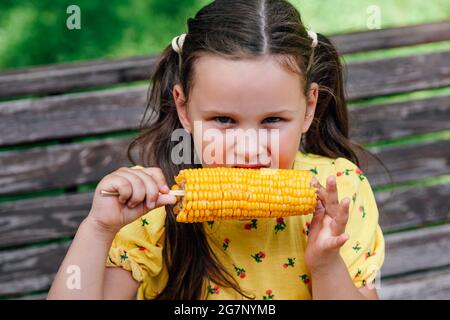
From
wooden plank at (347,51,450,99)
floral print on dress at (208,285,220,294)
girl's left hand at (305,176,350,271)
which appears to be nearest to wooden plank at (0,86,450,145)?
wooden plank at (347,51,450,99)

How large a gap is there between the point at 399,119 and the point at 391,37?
318mm

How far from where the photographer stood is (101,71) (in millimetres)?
2725

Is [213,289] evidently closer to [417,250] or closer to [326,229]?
[326,229]

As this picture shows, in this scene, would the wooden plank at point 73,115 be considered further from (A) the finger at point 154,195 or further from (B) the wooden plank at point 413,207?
(A) the finger at point 154,195

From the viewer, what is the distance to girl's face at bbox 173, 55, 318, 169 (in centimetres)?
193

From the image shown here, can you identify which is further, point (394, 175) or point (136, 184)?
point (394, 175)

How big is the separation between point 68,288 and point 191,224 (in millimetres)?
424

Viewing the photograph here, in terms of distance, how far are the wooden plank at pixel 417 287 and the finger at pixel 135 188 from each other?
50.3 inches

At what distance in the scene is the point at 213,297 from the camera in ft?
7.37

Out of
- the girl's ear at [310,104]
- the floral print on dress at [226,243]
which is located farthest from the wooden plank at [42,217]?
the girl's ear at [310,104]

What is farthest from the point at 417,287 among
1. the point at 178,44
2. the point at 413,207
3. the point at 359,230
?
the point at 178,44
